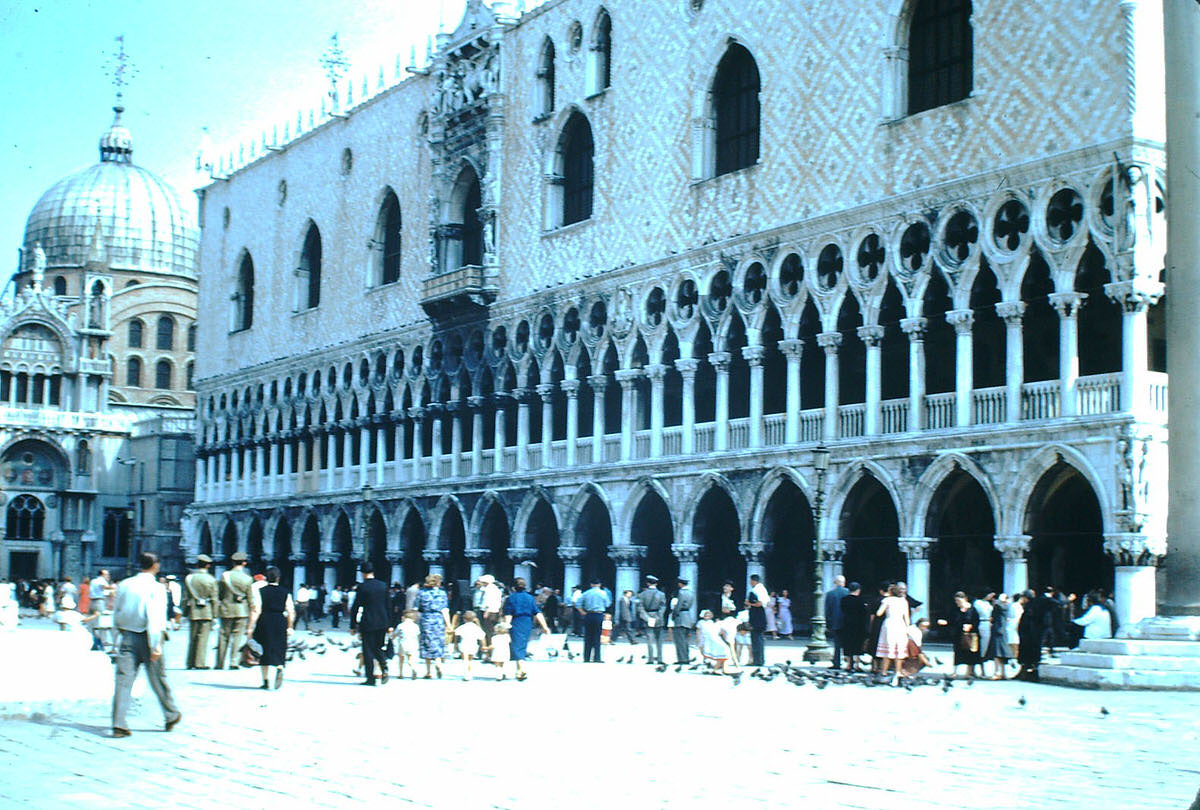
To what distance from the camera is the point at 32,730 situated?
37.2 ft

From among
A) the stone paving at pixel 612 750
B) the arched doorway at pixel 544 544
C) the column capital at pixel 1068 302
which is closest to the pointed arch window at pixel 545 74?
the arched doorway at pixel 544 544

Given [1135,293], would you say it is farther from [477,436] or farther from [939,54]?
[477,436]

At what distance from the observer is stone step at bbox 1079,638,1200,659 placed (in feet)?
52.4

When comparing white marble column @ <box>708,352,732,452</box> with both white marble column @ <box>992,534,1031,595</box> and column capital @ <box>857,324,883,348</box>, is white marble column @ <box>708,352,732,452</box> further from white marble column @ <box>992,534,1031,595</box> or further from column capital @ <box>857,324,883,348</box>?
white marble column @ <box>992,534,1031,595</box>

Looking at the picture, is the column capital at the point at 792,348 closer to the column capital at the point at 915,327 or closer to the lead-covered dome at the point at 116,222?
the column capital at the point at 915,327

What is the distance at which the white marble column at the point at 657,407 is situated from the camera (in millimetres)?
31609

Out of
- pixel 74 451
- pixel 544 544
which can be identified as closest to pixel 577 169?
pixel 544 544

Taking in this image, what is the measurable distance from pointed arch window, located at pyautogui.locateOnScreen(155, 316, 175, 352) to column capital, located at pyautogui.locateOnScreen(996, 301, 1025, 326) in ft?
179

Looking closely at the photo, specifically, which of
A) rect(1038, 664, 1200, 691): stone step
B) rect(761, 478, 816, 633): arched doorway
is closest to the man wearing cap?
rect(761, 478, 816, 633): arched doorway


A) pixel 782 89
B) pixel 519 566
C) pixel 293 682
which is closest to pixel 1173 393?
pixel 293 682

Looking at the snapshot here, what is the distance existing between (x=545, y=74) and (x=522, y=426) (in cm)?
752

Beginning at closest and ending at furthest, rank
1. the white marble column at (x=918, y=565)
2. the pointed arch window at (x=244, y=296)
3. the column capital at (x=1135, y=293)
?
the column capital at (x=1135, y=293), the white marble column at (x=918, y=565), the pointed arch window at (x=244, y=296)

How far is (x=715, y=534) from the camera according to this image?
31922 mm

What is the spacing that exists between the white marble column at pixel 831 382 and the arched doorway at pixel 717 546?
337 centimetres
